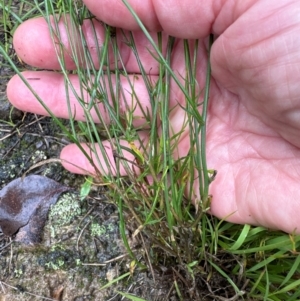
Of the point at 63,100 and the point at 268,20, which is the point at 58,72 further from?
the point at 268,20

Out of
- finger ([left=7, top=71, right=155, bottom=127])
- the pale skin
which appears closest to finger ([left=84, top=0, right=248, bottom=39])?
the pale skin

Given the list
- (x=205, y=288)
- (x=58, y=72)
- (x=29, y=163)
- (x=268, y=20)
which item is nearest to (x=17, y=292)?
(x=29, y=163)

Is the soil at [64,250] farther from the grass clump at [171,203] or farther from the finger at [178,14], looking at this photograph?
the finger at [178,14]

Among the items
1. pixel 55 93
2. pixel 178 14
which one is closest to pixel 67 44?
pixel 55 93

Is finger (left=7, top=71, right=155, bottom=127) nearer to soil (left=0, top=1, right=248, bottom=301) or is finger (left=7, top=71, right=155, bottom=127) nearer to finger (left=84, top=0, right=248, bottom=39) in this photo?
soil (left=0, top=1, right=248, bottom=301)

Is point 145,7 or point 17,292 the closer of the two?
point 145,7

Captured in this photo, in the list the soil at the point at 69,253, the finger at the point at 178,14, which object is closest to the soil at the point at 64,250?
the soil at the point at 69,253

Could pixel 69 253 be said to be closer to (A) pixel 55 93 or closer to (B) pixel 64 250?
(B) pixel 64 250
